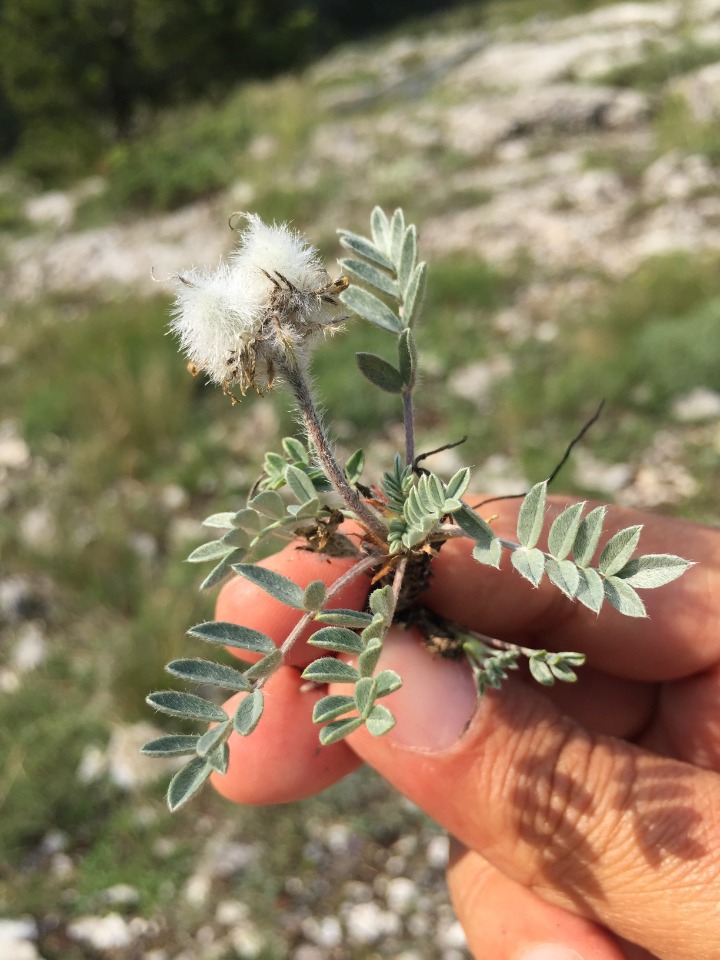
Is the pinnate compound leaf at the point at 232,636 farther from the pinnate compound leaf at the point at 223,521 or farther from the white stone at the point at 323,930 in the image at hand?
the white stone at the point at 323,930

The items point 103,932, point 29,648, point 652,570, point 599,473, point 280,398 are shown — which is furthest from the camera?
point 280,398

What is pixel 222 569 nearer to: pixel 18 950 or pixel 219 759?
pixel 219 759

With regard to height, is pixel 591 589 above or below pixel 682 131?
above

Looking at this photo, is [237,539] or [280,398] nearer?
[237,539]

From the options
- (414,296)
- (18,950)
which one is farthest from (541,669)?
(18,950)

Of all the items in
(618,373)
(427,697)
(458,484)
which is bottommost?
(618,373)

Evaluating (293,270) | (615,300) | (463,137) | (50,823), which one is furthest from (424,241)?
(293,270)
